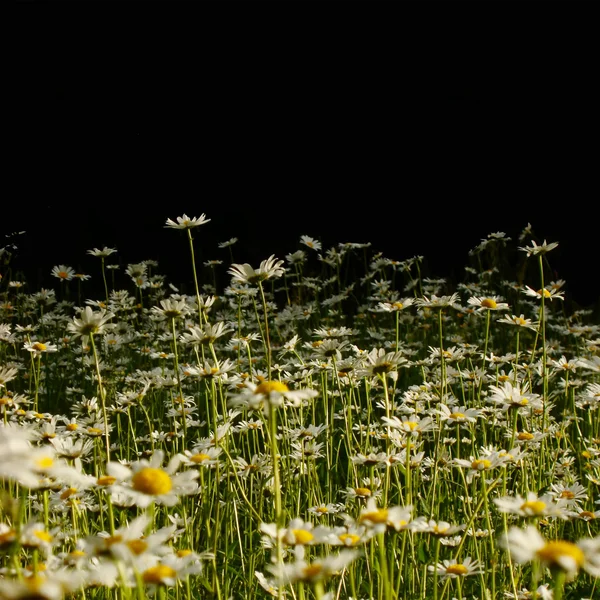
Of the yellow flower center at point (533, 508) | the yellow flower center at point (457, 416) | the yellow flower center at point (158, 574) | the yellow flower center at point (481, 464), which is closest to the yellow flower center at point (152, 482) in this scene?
the yellow flower center at point (158, 574)

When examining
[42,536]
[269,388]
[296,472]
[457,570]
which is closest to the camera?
[42,536]

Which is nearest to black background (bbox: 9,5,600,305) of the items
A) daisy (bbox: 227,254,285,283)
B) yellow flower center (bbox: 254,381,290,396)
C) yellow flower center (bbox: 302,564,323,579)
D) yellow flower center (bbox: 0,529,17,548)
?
daisy (bbox: 227,254,285,283)

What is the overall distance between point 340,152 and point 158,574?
7.56 meters

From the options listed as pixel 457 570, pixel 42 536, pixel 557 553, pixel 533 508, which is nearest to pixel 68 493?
pixel 42 536

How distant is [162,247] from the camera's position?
8.49m

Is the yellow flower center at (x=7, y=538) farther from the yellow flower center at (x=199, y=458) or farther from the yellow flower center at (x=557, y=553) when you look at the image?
the yellow flower center at (x=557, y=553)

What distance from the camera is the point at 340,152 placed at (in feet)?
26.9

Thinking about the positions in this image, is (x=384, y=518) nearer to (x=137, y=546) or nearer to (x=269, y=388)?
(x=269, y=388)

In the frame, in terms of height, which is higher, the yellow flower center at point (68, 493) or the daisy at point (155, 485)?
the daisy at point (155, 485)

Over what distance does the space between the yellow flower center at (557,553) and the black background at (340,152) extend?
21.2ft

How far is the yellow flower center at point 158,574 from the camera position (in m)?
0.98

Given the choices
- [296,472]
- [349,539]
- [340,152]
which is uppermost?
[340,152]

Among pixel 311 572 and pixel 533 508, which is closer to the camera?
pixel 311 572

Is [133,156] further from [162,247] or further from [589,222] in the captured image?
[589,222]
